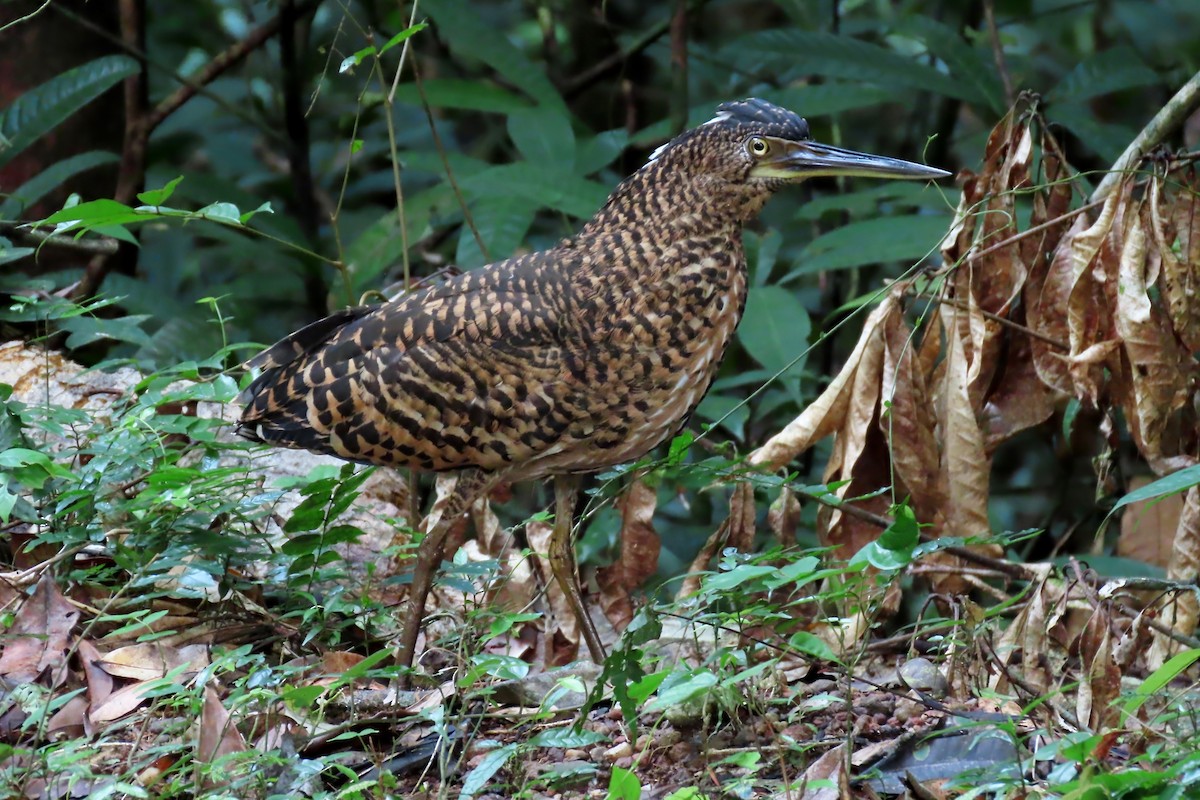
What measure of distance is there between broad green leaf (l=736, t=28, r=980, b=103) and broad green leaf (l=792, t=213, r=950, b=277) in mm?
801

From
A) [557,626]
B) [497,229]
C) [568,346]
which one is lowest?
[557,626]

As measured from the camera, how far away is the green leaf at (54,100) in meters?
5.73

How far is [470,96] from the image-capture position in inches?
239

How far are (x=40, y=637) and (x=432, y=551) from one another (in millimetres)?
1120

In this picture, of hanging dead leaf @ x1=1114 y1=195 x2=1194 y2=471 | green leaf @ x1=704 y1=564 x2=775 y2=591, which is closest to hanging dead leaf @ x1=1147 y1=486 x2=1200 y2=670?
hanging dead leaf @ x1=1114 y1=195 x2=1194 y2=471

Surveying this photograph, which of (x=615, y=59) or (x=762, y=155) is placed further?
(x=615, y=59)

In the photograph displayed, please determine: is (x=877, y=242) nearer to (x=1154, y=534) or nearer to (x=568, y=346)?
(x=1154, y=534)

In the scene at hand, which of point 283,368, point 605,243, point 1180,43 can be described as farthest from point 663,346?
point 1180,43

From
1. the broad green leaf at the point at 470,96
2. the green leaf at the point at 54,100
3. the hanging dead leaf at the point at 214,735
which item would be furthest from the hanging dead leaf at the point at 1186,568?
the green leaf at the point at 54,100

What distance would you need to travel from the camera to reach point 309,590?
14.0 feet

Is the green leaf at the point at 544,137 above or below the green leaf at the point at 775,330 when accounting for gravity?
above

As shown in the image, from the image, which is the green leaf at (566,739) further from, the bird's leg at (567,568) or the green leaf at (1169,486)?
the green leaf at (1169,486)

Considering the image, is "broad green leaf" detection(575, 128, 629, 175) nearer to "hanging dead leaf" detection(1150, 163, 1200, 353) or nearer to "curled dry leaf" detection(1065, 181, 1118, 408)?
"curled dry leaf" detection(1065, 181, 1118, 408)

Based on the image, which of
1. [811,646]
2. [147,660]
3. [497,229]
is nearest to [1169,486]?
[811,646]
